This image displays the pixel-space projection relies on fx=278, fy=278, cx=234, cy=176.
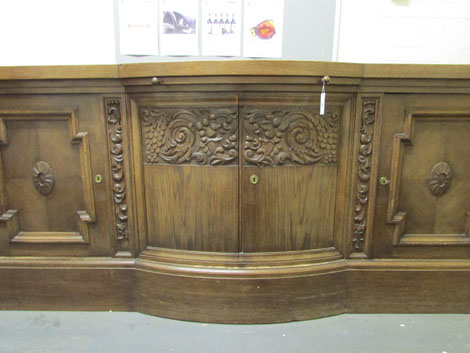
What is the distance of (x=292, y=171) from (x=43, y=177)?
39.7 inches

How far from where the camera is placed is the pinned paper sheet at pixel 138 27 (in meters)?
1.42

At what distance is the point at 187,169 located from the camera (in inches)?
42.5

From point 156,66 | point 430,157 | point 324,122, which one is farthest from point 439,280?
point 156,66

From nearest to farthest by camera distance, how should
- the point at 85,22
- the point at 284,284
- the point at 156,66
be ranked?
the point at 156,66, the point at 284,284, the point at 85,22

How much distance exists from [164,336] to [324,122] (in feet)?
3.32

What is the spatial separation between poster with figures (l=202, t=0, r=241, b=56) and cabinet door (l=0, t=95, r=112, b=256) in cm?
69

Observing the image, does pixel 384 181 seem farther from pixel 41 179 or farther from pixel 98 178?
pixel 41 179

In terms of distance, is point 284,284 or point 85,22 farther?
point 85,22

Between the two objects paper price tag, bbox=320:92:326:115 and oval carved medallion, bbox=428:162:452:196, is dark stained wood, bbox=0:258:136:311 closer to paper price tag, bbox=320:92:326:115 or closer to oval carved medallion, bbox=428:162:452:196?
paper price tag, bbox=320:92:326:115

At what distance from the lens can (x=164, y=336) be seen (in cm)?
105

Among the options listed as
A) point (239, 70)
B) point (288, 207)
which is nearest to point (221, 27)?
point (239, 70)

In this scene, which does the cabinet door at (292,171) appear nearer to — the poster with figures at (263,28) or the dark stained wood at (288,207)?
the dark stained wood at (288,207)

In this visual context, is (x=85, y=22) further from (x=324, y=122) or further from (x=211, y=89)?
(x=324, y=122)

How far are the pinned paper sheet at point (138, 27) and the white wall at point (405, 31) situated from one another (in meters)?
0.98
